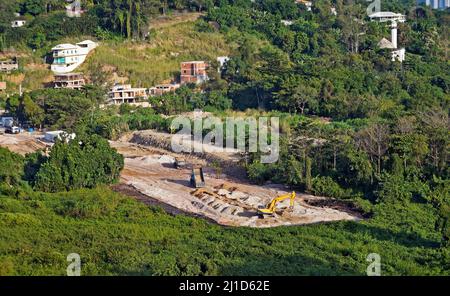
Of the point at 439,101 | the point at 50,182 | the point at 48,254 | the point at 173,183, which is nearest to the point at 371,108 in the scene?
the point at 439,101

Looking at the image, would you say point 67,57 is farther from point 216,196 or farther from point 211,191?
point 216,196

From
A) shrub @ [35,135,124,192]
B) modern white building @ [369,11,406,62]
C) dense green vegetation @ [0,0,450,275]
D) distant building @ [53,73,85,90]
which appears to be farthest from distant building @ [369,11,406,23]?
→ shrub @ [35,135,124,192]

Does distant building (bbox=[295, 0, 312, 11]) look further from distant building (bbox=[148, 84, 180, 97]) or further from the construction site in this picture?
the construction site

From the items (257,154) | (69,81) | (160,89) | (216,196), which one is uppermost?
(69,81)

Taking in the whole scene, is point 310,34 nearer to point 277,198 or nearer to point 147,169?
point 147,169

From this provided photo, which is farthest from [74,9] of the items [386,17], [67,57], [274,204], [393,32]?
[274,204]

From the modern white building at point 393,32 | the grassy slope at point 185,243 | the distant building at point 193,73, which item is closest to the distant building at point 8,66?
the distant building at point 193,73

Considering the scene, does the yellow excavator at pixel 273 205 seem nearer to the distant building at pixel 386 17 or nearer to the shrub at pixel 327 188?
the shrub at pixel 327 188
